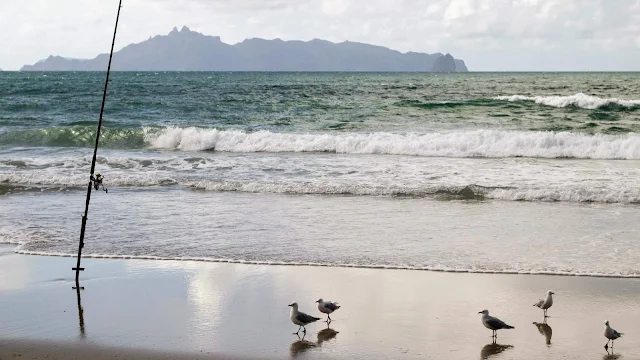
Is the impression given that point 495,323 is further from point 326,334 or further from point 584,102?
point 584,102

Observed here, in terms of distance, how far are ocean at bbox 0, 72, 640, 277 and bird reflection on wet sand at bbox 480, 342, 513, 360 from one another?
2436 mm

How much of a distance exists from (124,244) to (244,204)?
353 cm

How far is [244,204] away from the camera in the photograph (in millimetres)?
13406

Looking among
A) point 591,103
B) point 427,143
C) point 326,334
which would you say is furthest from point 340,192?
point 591,103

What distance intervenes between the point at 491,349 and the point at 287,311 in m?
2.06

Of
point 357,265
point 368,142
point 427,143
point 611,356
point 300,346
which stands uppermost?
point 427,143

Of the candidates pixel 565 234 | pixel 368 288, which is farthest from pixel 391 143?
pixel 368 288

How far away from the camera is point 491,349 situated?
244 inches

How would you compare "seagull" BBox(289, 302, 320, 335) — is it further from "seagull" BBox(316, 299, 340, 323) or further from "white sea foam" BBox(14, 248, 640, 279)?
"white sea foam" BBox(14, 248, 640, 279)

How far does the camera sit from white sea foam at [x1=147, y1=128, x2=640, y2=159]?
21.5 metres

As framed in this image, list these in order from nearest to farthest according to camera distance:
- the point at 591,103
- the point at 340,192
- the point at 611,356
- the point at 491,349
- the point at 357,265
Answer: the point at 611,356 < the point at 491,349 < the point at 357,265 < the point at 340,192 < the point at 591,103

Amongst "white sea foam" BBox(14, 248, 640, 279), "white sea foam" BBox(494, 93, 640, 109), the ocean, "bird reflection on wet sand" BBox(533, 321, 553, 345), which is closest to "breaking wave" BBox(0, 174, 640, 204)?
the ocean

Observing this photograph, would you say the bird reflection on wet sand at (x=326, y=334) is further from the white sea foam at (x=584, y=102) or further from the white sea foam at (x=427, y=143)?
the white sea foam at (x=584, y=102)

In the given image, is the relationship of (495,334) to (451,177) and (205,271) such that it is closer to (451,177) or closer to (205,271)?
(205,271)
